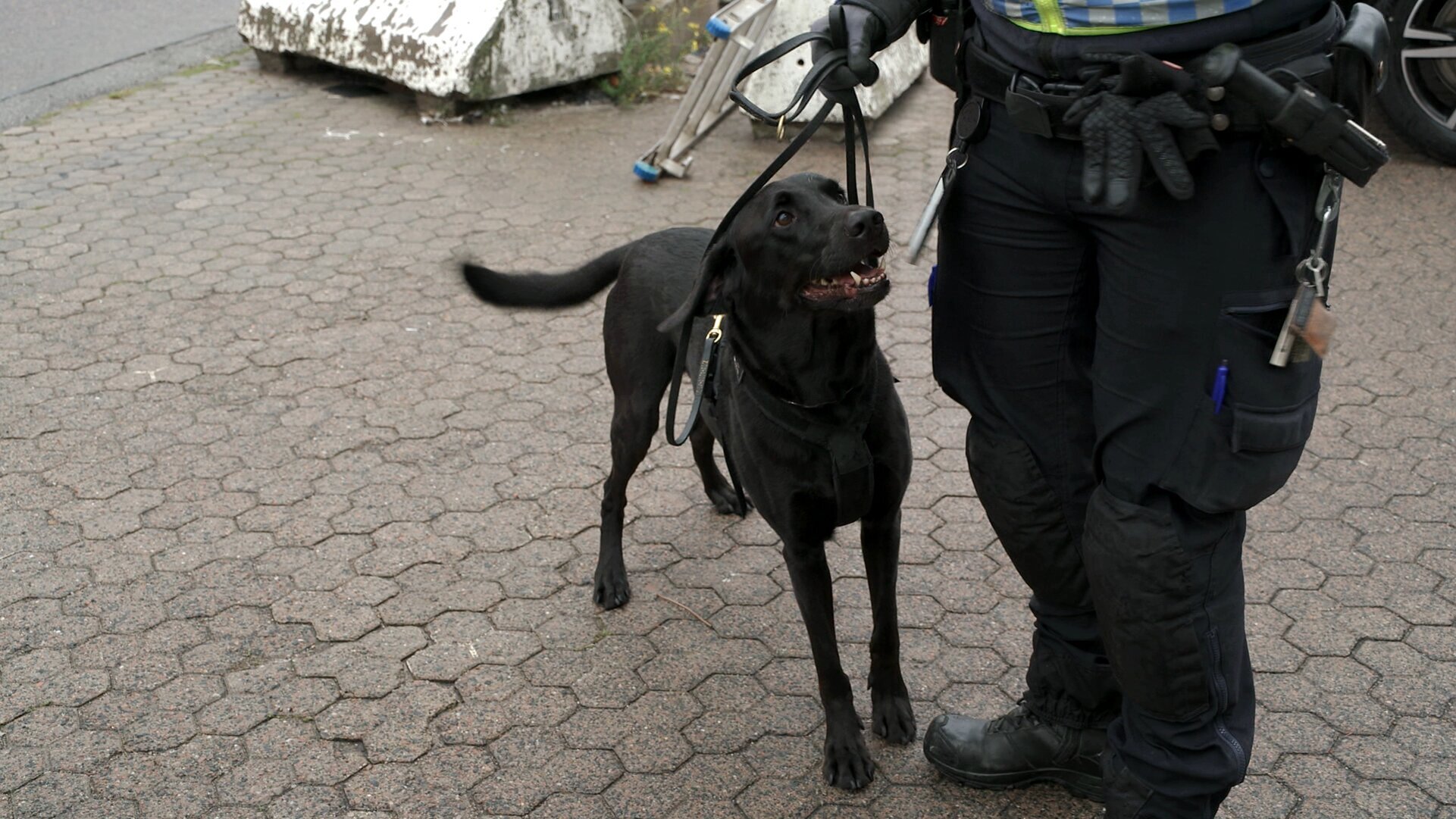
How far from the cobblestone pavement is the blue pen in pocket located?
3.69 ft

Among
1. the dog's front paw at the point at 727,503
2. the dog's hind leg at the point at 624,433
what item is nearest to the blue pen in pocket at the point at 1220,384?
the dog's hind leg at the point at 624,433

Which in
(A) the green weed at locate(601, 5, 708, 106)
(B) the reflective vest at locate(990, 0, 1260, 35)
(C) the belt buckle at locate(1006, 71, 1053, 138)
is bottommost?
(A) the green weed at locate(601, 5, 708, 106)

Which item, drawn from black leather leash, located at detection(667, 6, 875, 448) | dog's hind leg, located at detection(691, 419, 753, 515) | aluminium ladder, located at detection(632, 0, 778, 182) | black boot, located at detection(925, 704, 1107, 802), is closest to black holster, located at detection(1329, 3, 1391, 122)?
black leather leash, located at detection(667, 6, 875, 448)

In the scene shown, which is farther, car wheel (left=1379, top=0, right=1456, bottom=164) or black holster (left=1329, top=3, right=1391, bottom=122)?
car wheel (left=1379, top=0, right=1456, bottom=164)

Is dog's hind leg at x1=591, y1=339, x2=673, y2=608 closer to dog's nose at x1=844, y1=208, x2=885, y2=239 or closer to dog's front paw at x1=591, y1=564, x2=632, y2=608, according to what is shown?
dog's front paw at x1=591, y1=564, x2=632, y2=608

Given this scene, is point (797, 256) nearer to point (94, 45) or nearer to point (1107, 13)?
point (1107, 13)

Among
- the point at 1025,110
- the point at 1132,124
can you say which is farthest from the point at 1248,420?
the point at 1025,110

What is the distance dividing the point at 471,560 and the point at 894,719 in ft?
4.60

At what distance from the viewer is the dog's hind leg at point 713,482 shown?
155 inches

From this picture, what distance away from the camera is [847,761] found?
2.92m

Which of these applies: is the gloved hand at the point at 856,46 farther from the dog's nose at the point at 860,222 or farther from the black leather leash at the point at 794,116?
the dog's nose at the point at 860,222

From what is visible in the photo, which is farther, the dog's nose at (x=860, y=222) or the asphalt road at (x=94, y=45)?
the asphalt road at (x=94, y=45)

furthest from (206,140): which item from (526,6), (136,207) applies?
(526,6)

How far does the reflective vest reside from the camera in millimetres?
1975
